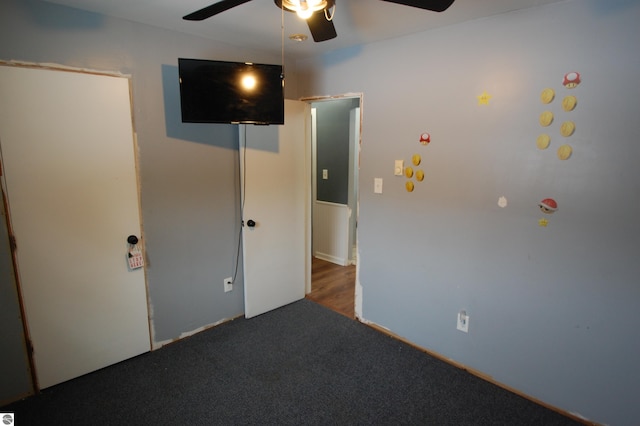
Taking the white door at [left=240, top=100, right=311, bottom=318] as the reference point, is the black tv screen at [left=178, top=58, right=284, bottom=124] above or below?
above

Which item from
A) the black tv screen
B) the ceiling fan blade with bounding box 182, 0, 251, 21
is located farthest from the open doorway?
the ceiling fan blade with bounding box 182, 0, 251, 21

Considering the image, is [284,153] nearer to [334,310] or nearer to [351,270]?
[334,310]

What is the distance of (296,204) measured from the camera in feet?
11.1

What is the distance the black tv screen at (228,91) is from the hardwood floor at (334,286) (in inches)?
77.9

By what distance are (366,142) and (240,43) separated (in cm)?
134

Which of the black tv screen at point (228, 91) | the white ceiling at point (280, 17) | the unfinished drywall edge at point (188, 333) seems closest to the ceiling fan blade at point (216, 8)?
the white ceiling at point (280, 17)

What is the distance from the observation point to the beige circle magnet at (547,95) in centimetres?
192

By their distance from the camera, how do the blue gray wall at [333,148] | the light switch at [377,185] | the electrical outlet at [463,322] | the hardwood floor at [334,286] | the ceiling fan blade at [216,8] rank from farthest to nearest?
the blue gray wall at [333,148] < the hardwood floor at [334,286] < the light switch at [377,185] < the electrical outlet at [463,322] < the ceiling fan blade at [216,8]

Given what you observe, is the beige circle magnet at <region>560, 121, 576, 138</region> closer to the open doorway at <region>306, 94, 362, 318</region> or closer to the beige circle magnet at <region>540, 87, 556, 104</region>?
the beige circle magnet at <region>540, 87, 556, 104</region>

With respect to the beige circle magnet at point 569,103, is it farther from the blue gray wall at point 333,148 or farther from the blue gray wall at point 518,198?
the blue gray wall at point 333,148

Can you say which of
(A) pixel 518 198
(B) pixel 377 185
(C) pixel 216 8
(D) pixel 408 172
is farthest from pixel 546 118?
(C) pixel 216 8

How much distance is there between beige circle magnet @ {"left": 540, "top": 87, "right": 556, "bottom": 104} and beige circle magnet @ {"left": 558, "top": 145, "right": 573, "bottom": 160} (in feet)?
0.92

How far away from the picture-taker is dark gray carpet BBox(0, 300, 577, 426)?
2000mm

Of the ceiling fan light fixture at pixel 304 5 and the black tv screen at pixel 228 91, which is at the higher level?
the ceiling fan light fixture at pixel 304 5
